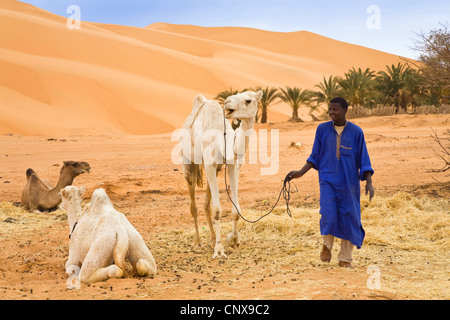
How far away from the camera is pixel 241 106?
638cm

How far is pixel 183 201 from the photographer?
38.7 feet

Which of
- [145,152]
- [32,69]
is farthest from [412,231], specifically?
[32,69]

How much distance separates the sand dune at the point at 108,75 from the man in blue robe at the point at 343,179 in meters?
29.9

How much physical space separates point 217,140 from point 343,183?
6.34 ft

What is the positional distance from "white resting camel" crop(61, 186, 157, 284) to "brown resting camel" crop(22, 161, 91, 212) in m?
4.80

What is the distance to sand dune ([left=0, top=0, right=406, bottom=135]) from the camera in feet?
125

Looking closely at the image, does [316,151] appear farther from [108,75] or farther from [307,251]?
[108,75]

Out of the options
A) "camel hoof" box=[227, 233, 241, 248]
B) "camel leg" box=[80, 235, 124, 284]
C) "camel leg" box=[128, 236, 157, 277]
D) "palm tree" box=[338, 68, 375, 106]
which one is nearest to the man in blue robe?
"camel hoof" box=[227, 233, 241, 248]

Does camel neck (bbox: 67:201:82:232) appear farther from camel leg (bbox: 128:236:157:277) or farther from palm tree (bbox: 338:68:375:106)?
palm tree (bbox: 338:68:375:106)

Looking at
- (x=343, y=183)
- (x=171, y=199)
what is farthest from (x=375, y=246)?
(x=171, y=199)

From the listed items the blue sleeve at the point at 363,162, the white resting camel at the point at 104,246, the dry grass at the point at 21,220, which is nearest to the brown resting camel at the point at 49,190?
the dry grass at the point at 21,220

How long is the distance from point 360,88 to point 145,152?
50.5ft

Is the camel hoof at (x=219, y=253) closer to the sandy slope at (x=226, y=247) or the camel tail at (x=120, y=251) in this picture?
the sandy slope at (x=226, y=247)

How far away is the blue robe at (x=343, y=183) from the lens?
5.68m
